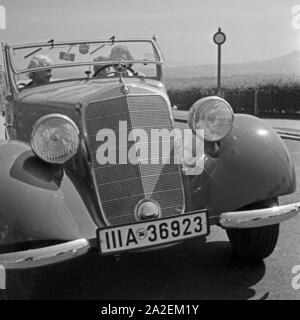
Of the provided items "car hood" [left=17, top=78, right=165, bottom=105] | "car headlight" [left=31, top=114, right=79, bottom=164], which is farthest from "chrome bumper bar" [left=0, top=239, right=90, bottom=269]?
"car hood" [left=17, top=78, right=165, bottom=105]

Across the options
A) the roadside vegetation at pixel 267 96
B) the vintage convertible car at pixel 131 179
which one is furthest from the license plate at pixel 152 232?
the roadside vegetation at pixel 267 96

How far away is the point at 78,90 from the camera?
357 cm

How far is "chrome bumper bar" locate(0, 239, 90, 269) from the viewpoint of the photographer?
8.14 feet

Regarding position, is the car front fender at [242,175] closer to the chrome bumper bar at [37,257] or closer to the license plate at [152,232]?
the license plate at [152,232]

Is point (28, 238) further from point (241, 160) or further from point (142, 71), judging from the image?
point (142, 71)

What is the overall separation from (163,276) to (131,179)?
2.84 ft

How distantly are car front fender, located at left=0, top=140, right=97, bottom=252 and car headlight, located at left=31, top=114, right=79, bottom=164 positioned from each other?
0.08m

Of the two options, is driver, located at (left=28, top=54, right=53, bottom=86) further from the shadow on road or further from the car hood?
the shadow on road

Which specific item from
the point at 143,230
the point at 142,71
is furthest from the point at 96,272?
the point at 142,71

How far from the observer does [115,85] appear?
128 inches

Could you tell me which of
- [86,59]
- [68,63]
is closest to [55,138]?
[68,63]

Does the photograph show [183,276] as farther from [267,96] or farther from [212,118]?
[267,96]

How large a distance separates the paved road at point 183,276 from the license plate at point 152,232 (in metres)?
0.53
